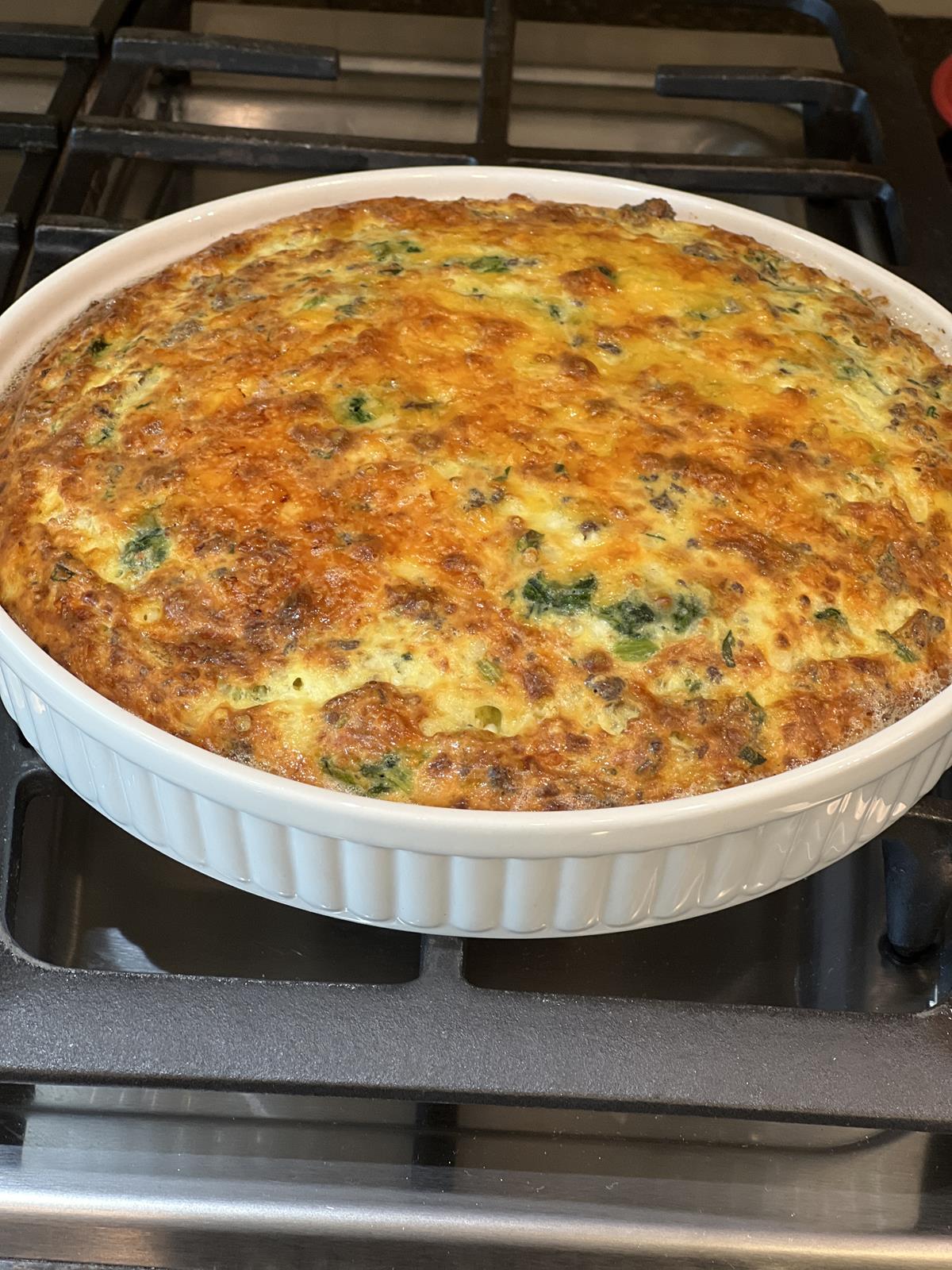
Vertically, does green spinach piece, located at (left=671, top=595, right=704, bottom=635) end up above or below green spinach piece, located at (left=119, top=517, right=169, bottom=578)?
below

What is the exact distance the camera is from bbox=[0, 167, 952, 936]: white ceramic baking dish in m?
0.96

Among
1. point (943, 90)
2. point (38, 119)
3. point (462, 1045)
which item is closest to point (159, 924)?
point (462, 1045)

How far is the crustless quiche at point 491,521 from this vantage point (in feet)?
3.43

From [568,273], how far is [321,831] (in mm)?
657

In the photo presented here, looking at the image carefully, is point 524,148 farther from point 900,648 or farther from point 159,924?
point 159,924

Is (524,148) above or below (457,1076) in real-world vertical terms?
above

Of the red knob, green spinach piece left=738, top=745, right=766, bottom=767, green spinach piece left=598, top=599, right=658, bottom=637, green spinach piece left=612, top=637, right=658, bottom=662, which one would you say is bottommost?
green spinach piece left=738, top=745, right=766, bottom=767

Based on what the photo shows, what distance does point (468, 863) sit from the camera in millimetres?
997

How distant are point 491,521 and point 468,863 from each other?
0.30 m

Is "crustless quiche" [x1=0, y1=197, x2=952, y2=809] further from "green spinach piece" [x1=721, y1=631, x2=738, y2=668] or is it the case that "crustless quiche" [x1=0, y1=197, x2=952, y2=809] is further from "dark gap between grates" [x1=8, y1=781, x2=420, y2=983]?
"dark gap between grates" [x1=8, y1=781, x2=420, y2=983]

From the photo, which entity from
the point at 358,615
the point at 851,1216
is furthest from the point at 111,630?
the point at 851,1216

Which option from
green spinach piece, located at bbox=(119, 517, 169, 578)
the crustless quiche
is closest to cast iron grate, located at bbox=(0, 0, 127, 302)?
the crustless quiche

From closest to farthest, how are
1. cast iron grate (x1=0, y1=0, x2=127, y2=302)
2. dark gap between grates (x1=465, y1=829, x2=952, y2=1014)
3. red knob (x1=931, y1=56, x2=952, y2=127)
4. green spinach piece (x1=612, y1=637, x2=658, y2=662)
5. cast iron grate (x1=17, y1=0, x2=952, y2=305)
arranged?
green spinach piece (x1=612, y1=637, x2=658, y2=662) < dark gap between grates (x1=465, y1=829, x2=952, y2=1014) < cast iron grate (x1=0, y1=0, x2=127, y2=302) < cast iron grate (x1=17, y1=0, x2=952, y2=305) < red knob (x1=931, y1=56, x2=952, y2=127)

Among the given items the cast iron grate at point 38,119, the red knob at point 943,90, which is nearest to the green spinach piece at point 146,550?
the cast iron grate at point 38,119
